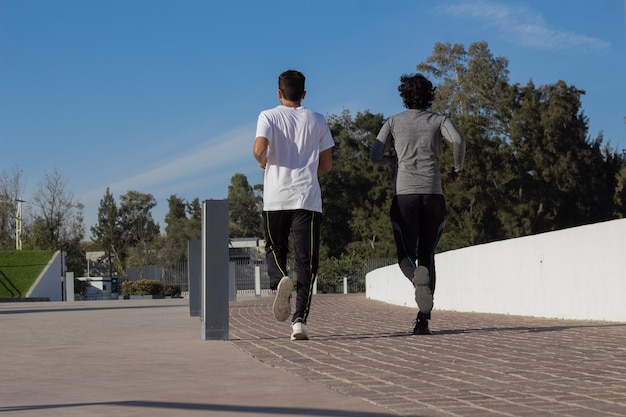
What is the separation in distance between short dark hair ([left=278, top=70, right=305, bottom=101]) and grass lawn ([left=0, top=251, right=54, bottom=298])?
3970cm

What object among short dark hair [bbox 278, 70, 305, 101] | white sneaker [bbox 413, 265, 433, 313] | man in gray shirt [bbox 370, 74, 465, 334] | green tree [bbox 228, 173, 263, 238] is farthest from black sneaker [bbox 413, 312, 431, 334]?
green tree [bbox 228, 173, 263, 238]

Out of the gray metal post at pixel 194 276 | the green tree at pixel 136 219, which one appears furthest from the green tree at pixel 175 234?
the gray metal post at pixel 194 276

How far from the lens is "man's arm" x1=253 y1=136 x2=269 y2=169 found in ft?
23.4

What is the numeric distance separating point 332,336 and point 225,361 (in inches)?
88.5

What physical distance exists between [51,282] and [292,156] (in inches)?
1613

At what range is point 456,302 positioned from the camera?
579 inches

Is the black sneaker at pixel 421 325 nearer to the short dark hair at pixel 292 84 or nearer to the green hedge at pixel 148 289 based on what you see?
the short dark hair at pixel 292 84

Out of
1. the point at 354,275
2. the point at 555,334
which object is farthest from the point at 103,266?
the point at 555,334

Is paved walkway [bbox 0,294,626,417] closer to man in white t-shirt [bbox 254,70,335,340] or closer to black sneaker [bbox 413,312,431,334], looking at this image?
black sneaker [bbox 413,312,431,334]

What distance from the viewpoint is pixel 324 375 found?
4902 millimetres

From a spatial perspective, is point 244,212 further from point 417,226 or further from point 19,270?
point 417,226

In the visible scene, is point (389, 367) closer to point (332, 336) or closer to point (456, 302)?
point (332, 336)

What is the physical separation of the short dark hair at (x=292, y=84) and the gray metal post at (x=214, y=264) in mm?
978

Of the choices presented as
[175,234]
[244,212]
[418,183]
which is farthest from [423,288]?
[244,212]
